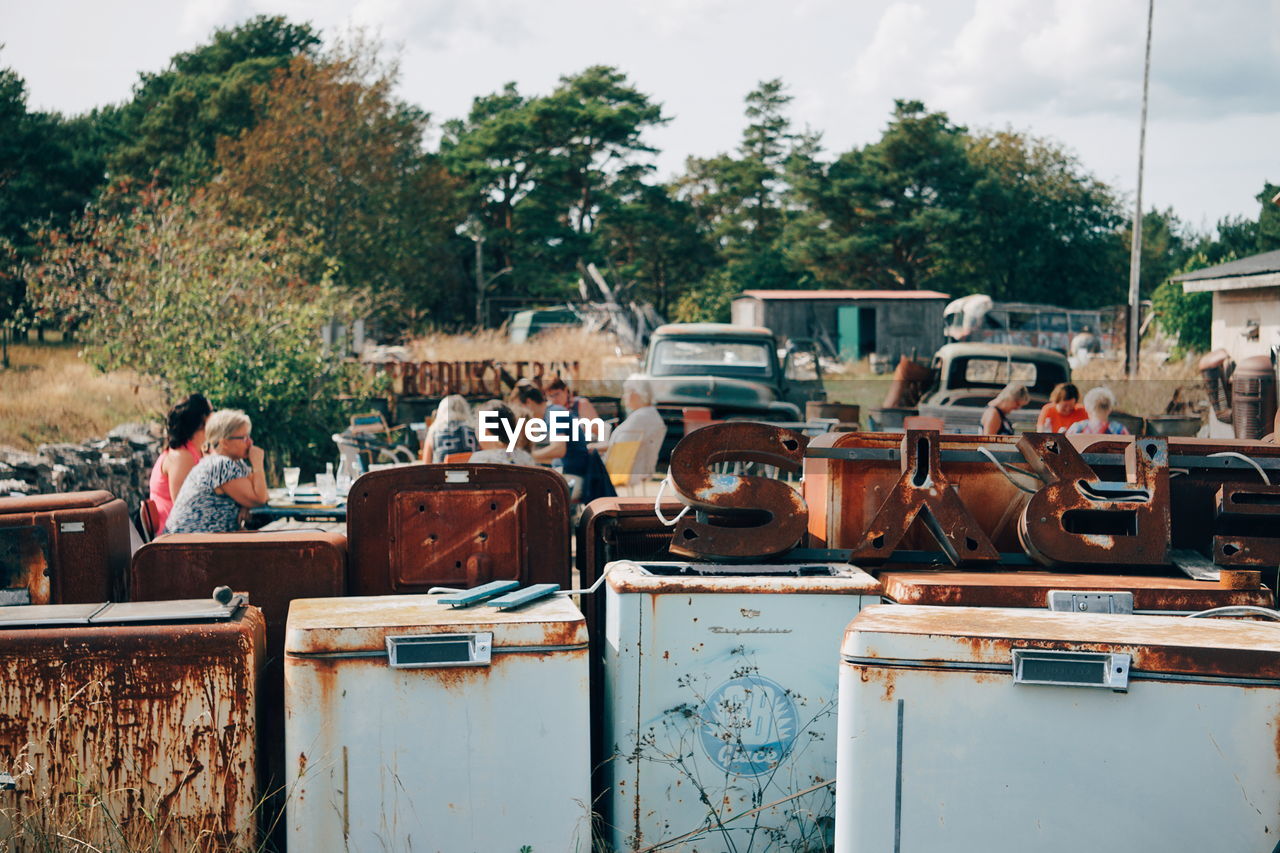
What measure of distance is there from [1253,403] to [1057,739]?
36.3 ft

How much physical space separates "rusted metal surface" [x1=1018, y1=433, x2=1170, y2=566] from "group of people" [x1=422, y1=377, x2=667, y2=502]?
348 cm

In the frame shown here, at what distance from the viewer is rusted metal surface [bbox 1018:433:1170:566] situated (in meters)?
3.81

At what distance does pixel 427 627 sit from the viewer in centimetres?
326

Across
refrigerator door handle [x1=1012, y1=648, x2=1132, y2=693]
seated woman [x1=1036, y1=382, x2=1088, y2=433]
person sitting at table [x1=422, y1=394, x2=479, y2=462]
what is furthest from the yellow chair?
refrigerator door handle [x1=1012, y1=648, x2=1132, y2=693]

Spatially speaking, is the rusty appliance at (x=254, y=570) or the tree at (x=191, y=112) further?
the tree at (x=191, y=112)

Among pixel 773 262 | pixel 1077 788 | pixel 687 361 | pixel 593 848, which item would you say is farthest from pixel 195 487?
pixel 773 262

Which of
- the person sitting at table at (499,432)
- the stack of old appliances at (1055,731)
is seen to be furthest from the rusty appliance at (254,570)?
the person sitting at table at (499,432)

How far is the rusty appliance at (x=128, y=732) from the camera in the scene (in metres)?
3.20

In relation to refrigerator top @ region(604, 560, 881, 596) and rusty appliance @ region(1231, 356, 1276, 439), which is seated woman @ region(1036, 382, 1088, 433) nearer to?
rusty appliance @ region(1231, 356, 1276, 439)

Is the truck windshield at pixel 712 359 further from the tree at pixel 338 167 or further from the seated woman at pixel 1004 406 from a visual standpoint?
the tree at pixel 338 167

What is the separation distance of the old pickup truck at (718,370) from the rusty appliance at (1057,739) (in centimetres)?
1029

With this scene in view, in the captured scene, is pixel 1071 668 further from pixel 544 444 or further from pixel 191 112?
pixel 191 112

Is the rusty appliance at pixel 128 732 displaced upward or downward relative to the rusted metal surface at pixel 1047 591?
downward

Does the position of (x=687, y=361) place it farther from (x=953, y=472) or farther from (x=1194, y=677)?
(x=1194, y=677)
